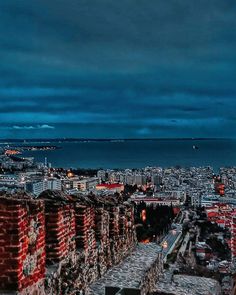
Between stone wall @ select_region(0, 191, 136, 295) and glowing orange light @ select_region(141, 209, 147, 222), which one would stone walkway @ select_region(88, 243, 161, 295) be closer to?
stone wall @ select_region(0, 191, 136, 295)

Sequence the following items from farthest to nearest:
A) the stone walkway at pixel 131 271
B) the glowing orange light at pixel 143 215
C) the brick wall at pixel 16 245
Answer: the glowing orange light at pixel 143 215 < the stone walkway at pixel 131 271 < the brick wall at pixel 16 245

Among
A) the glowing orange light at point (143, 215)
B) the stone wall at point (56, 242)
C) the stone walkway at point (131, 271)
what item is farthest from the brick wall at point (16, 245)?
the glowing orange light at point (143, 215)

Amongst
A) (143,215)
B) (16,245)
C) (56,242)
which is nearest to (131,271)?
(56,242)

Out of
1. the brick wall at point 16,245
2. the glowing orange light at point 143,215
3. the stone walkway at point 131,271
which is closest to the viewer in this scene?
the brick wall at point 16,245

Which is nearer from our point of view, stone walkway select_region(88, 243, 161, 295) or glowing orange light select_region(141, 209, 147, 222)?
stone walkway select_region(88, 243, 161, 295)

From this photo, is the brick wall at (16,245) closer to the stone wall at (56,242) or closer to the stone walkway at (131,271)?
the stone wall at (56,242)

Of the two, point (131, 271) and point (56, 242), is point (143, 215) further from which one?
point (56, 242)

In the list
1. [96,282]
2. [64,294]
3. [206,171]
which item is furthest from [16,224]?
[206,171]

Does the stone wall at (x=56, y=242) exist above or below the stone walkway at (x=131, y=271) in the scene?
above

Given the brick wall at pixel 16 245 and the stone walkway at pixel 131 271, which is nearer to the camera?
the brick wall at pixel 16 245

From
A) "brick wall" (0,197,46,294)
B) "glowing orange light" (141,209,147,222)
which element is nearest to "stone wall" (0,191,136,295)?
"brick wall" (0,197,46,294)
